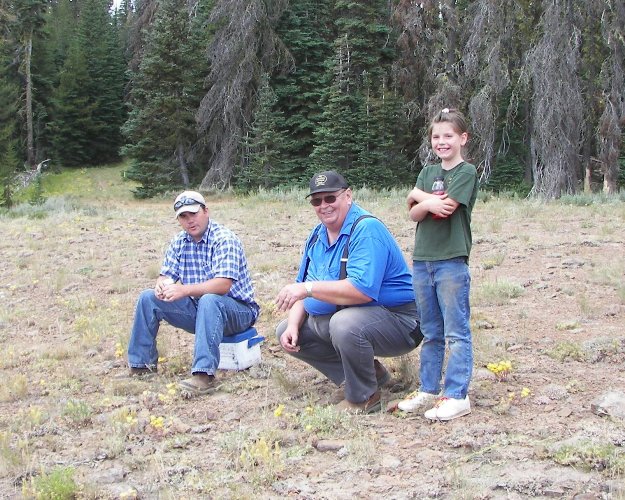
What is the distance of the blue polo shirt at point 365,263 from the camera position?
13.0ft

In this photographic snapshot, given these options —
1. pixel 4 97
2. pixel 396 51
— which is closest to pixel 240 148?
pixel 396 51

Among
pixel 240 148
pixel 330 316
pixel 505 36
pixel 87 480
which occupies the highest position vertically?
pixel 505 36

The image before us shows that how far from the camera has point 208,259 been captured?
507 centimetres

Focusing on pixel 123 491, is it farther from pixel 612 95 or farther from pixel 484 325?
pixel 612 95

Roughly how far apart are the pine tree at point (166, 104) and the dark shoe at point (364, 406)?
25.6 metres

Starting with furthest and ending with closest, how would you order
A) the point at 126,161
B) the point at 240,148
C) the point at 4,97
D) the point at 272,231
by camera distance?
the point at 126,161
the point at 4,97
the point at 240,148
the point at 272,231

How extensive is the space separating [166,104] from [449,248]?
1082 inches

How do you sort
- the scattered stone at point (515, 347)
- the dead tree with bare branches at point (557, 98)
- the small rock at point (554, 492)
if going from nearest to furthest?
the small rock at point (554, 492) < the scattered stone at point (515, 347) < the dead tree with bare branches at point (557, 98)

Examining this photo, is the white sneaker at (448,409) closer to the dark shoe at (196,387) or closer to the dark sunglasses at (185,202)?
the dark shoe at (196,387)

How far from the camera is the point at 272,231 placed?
1224 centimetres

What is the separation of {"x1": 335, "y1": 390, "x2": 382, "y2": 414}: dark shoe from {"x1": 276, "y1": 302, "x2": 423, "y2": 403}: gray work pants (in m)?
0.03

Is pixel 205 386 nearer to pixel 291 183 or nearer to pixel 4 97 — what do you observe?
pixel 291 183

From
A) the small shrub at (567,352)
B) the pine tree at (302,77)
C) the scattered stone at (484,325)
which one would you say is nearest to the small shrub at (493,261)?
the scattered stone at (484,325)

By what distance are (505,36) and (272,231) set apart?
11249 mm
